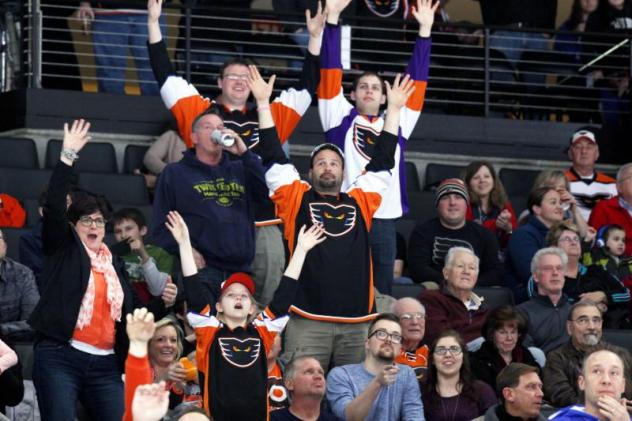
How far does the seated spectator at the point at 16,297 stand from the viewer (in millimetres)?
10523

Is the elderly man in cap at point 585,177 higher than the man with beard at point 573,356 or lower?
higher

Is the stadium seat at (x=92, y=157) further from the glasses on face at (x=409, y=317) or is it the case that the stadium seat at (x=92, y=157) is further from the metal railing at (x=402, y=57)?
the glasses on face at (x=409, y=317)

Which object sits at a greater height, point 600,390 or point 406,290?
point 406,290

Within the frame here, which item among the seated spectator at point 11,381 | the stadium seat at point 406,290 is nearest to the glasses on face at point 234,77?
the stadium seat at point 406,290

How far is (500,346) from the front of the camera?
1095 centimetres

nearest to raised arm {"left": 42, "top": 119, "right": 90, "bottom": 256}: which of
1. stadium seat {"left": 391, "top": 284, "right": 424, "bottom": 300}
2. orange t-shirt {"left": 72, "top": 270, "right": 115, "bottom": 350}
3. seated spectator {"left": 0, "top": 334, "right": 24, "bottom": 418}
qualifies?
orange t-shirt {"left": 72, "top": 270, "right": 115, "bottom": 350}

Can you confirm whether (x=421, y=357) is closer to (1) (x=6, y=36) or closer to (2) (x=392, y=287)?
(2) (x=392, y=287)

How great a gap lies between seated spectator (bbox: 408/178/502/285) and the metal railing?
8.29ft

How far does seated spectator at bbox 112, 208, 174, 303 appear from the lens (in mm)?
10422

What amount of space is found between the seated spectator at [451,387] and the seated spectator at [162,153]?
3.46 metres

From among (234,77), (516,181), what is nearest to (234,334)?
(234,77)

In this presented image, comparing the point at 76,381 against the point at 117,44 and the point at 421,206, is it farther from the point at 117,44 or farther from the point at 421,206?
the point at 117,44

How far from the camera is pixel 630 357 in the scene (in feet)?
35.3

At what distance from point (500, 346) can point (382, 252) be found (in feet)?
3.23
